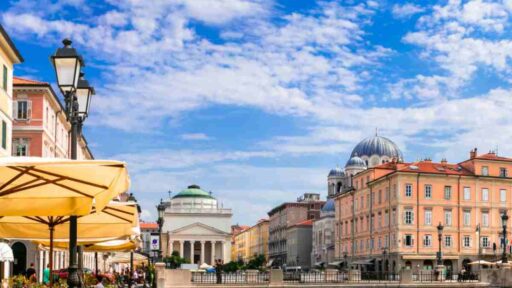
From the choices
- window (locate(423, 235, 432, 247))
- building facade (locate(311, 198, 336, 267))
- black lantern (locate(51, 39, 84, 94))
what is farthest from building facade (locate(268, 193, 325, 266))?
black lantern (locate(51, 39, 84, 94))

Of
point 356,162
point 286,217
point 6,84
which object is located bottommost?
point 286,217

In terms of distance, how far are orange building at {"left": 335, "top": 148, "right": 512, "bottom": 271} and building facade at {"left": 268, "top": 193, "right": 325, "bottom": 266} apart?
67865 mm

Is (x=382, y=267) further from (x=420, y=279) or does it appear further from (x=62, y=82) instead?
(x=62, y=82)

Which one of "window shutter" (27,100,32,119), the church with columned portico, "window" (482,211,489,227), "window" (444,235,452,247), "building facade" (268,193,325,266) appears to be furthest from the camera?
"building facade" (268,193,325,266)

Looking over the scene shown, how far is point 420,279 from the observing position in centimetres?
4947

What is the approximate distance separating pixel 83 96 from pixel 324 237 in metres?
111

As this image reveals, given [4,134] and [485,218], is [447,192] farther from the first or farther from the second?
[4,134]

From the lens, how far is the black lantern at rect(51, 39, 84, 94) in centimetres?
1214

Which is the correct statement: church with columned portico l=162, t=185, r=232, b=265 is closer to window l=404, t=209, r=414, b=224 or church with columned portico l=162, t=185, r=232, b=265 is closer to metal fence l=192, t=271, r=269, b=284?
window l=404, t=209, r=414, b=224

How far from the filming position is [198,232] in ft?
488

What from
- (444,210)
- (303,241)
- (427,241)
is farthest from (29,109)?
(303,241)

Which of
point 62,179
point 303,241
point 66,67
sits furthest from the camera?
point 303,241

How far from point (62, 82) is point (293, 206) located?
141m

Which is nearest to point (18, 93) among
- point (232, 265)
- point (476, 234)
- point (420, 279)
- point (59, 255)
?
point (59, 255)
